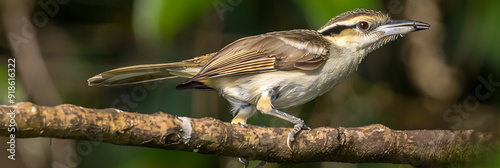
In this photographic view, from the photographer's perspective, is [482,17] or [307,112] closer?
[482,17]

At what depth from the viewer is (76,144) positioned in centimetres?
473

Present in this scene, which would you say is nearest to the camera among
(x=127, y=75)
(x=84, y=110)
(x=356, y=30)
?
(x=84, y=110)

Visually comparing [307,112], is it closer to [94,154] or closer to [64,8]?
[94,154]

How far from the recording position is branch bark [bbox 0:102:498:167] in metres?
2.15

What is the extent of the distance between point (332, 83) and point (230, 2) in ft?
4.63

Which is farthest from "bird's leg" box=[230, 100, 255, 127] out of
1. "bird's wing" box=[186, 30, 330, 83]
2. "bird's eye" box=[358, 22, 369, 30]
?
"bird's eye" box=[358, 22, 369, 30]

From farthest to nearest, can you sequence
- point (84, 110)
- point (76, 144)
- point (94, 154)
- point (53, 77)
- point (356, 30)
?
point (53, 77) → point (76, 144) → point (94, 154) → point (356, 30) → point (84, 110)

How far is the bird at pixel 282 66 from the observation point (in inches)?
138

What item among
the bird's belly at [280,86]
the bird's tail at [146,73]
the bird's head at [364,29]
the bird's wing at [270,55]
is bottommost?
the bird's belly at [280,86]

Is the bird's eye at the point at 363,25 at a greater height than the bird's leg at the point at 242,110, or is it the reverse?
the bird's eye at the point at 363,25

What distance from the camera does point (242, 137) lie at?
2826mm

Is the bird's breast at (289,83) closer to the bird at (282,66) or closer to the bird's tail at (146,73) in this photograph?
the bird at (282,66)

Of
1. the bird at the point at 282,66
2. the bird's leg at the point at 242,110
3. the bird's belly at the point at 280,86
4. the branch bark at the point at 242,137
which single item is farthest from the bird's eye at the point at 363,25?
the bird's leg at the point at 242,110

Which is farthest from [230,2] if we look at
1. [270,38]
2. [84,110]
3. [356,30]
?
[84,110]
